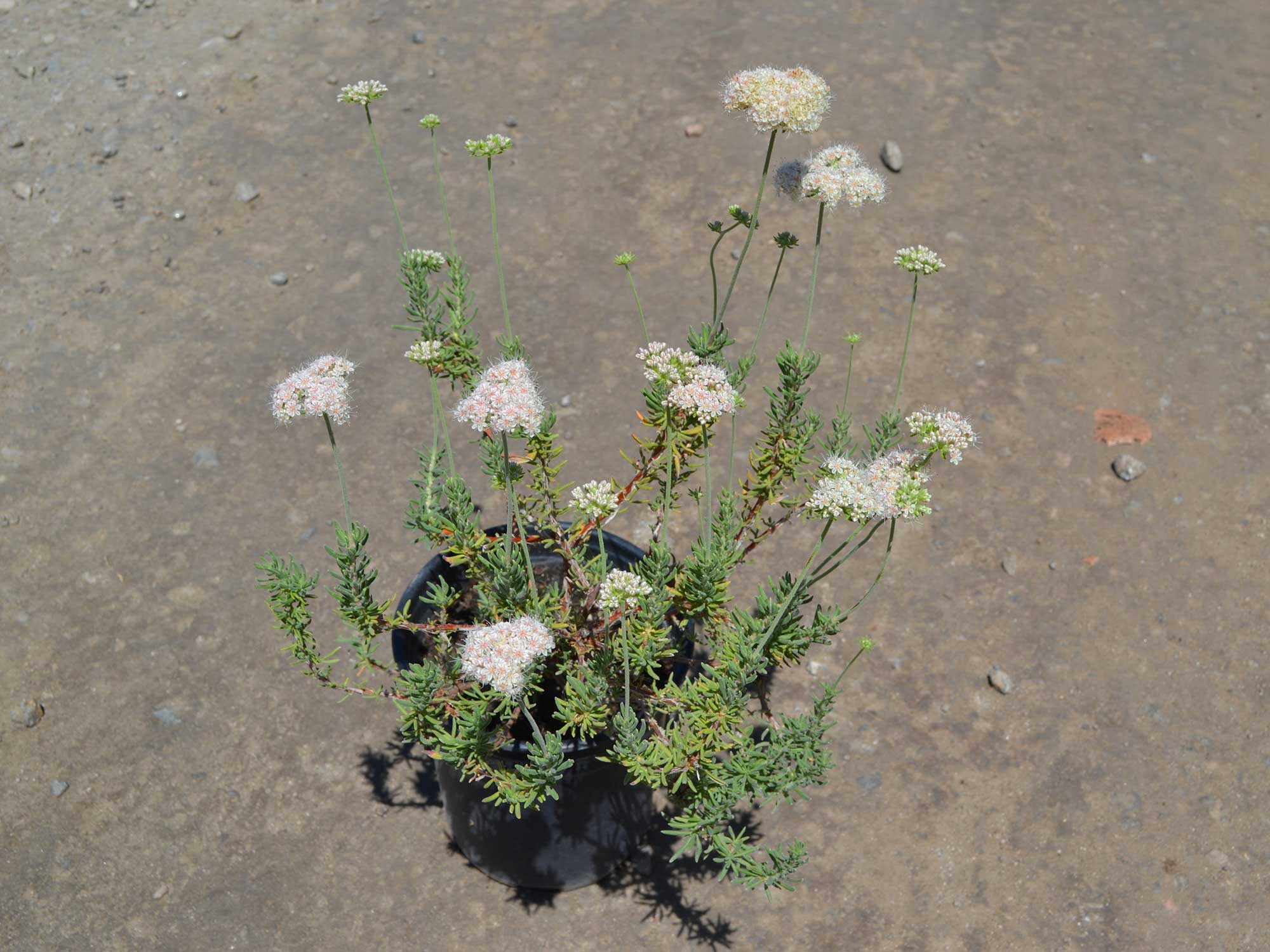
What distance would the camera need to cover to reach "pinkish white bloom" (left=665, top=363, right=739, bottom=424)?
2.86 metres

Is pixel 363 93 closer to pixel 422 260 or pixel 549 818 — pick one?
pixel 422 260

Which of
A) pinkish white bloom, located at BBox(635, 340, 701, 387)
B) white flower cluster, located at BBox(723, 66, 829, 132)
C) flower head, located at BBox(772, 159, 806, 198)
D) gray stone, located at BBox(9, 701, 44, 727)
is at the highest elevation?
white flower cluster, located at BBox(723, 66, 829, 132)

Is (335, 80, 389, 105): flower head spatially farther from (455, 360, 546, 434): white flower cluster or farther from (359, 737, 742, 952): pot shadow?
(359, 737, 742, 952): pot shadow

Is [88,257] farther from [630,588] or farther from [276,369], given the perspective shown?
[630,588]

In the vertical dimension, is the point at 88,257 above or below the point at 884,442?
below

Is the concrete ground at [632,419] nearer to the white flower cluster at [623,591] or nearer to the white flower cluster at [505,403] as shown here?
the white flower cluster at [623,591]

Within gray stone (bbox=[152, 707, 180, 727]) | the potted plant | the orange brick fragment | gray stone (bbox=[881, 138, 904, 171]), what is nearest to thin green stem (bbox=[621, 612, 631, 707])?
the potted plant

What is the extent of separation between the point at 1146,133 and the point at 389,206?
4999 millimetres

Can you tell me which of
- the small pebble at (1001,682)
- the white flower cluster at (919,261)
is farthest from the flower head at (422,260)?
the small pebble at (1001,682)

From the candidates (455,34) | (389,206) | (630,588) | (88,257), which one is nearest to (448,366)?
(630,588)

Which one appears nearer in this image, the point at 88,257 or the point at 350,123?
the point at 88,257

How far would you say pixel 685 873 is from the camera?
13.7 ft

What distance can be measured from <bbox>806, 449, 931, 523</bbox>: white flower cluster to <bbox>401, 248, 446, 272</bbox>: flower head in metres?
1.61

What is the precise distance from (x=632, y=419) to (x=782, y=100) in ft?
8.94
